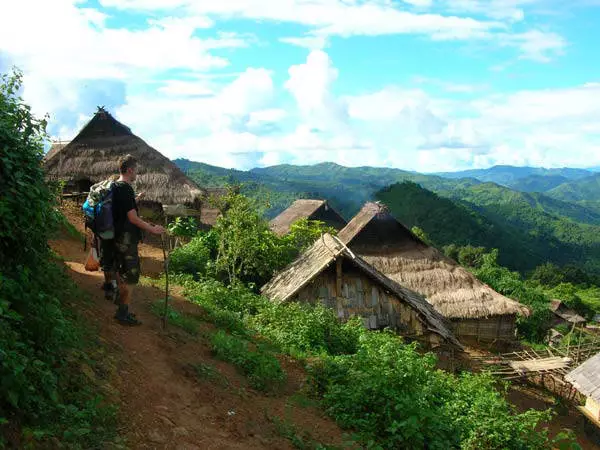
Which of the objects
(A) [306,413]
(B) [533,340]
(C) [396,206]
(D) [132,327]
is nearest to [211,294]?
(D) [132,327]

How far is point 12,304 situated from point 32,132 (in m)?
1.86

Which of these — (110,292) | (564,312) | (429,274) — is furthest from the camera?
(564,312)

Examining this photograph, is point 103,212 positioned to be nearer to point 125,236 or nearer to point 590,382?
point 125,236

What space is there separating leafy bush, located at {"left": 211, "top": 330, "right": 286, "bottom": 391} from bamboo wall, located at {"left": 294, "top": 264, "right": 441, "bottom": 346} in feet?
15.6

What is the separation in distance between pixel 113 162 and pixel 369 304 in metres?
11.7

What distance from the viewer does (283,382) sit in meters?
6.17

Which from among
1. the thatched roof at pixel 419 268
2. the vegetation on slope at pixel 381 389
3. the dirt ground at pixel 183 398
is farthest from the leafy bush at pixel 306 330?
the thatched roof at pixel 419 268

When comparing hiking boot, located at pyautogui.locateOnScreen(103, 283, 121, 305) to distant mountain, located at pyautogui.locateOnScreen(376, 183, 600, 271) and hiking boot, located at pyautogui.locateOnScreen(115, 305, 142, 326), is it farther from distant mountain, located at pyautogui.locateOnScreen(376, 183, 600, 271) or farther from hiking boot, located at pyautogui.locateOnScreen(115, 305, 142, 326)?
distant mountain, located at pyautogui.locateOnScreen(376, 183, 600, 271)

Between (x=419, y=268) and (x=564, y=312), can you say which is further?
(x=564, y=312)

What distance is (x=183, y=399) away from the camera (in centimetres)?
475

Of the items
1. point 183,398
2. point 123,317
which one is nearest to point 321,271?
point 123,317

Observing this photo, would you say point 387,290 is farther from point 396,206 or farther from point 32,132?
point 396,206

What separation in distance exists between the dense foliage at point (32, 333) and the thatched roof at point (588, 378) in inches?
482

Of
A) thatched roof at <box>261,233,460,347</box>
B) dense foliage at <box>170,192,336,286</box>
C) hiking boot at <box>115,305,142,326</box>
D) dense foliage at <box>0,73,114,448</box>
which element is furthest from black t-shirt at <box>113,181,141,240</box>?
dense foliage at <box>170,192,336,286</box>
